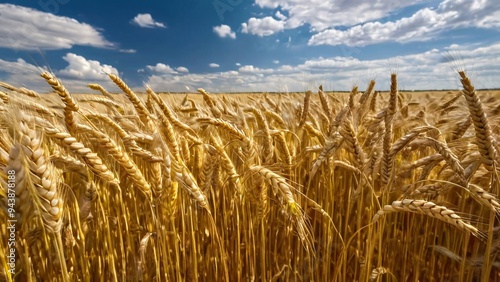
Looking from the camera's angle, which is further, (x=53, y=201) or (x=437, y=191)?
(x=437, y=191)

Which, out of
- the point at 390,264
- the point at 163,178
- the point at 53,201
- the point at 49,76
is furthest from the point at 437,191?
the point at 49,76

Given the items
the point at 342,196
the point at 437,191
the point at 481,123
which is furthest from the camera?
the point at 342,196

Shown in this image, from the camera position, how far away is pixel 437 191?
1.49m

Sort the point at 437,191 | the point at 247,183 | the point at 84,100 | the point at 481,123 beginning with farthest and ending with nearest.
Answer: the point at 84,100 → the point at 247,183 → the point at 437,191 → the point at 481,123

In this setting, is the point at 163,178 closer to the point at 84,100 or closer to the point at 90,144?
the point at 90,144

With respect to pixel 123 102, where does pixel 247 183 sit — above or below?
below

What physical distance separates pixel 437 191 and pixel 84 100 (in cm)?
328

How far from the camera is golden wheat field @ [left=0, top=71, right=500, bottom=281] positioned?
3.66 ft

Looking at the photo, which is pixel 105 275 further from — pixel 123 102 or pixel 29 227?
pixel 123 102

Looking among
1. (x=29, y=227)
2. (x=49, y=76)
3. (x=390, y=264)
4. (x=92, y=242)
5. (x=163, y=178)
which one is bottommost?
(x=390, y=264)

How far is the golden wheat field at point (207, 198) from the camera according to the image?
112 cm

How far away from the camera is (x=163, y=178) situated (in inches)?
54.7

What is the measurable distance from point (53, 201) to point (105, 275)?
3.97 ft

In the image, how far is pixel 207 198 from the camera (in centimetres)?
187
